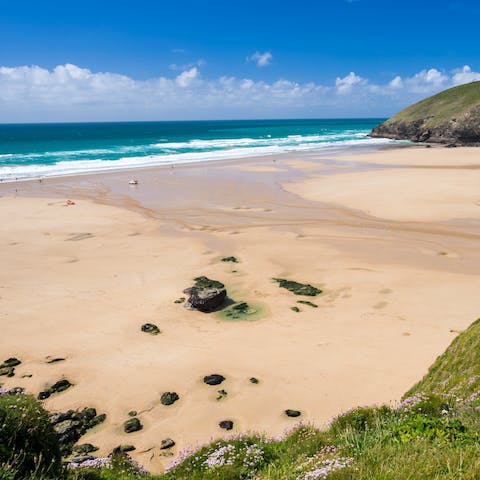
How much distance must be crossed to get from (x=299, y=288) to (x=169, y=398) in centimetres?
727

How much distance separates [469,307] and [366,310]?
10.7 feet

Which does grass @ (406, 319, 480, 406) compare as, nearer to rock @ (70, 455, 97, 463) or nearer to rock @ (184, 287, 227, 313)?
rock @ (70, 455, 97, 463)

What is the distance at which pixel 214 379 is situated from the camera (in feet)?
33.4

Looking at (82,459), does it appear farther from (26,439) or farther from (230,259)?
(230,259)

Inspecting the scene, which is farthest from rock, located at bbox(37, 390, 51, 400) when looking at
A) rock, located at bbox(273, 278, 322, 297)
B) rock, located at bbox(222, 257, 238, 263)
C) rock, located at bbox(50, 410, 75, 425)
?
rock, located at bbox(222, 257, 238, 263)

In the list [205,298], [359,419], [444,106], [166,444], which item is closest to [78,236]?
[205,298]

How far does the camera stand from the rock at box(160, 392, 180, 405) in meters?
9.50

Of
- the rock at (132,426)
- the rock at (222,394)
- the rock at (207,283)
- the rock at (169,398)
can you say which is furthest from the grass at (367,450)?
the rock at (207,283)

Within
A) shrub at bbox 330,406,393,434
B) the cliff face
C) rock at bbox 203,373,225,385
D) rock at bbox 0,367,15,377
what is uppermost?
the cliff face

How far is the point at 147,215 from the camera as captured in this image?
27.3 m

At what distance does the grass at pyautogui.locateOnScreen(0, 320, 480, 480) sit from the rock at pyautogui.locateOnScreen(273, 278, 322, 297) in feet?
25.3

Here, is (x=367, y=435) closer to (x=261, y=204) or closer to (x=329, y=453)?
(x=329, y=453)

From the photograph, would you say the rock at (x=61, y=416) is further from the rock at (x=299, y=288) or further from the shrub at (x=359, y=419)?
the rock at (x=299, y=288)

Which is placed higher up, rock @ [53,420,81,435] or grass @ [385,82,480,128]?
grass @ [385,82,480,128]
